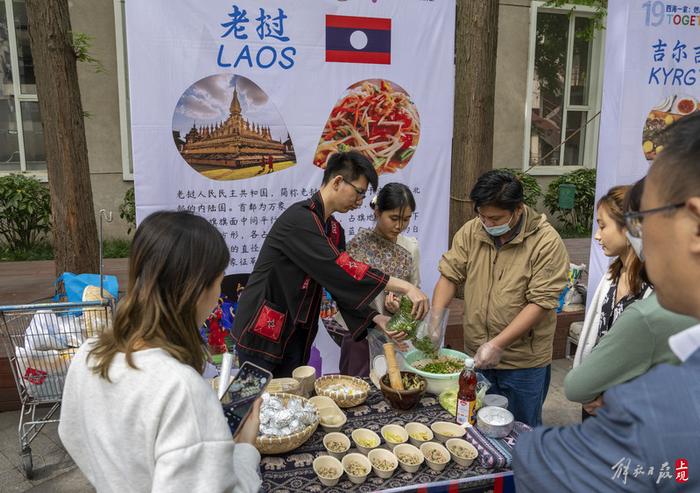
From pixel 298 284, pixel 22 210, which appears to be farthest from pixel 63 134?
pixel 22 210

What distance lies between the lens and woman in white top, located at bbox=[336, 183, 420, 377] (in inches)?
120

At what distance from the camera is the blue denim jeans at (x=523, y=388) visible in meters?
2.55

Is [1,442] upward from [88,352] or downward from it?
downward

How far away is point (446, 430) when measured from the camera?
6.50 ft

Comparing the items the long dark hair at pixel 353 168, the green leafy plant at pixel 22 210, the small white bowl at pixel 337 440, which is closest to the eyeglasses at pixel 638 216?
the small white bowl at pixel 337 440

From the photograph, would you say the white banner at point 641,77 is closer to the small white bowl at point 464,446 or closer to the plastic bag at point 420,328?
the plastic bag at point 420,328

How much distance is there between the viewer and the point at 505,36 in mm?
9000

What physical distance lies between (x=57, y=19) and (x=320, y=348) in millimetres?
2967

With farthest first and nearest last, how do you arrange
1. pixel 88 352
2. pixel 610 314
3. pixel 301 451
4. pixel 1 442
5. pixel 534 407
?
pixel 1 442 → pixel 534 407 → pixel 610 314 → pixel 301 451 → pixel 88 352

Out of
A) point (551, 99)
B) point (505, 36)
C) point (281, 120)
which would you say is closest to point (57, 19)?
point (281, 120)

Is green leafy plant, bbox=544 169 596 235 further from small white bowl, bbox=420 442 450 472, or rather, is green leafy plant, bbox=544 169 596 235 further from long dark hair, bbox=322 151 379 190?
small white bowl, bbox=420 442 450 472

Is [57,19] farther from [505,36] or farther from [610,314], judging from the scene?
[505,36]

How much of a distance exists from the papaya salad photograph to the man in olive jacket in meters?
1.24

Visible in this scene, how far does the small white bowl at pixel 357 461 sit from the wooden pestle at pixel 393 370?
0.39 metres
